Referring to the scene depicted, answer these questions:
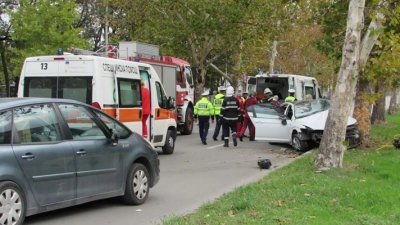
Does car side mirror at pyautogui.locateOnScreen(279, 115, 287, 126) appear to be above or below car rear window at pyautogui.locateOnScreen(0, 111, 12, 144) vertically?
below

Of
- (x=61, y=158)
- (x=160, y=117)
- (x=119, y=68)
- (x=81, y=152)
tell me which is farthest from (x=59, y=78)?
(x=61, y=158)

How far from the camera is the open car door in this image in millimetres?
16594

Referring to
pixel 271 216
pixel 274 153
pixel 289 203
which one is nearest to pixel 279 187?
pixel 289 203

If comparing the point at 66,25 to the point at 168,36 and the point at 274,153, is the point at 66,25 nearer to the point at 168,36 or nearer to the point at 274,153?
the point at 168,36

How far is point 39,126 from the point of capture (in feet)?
23.0

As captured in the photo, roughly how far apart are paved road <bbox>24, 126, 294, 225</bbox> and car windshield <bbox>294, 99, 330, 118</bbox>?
1.19 metres

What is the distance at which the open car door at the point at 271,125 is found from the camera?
16594 millimetres

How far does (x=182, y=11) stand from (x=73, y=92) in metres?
21.9

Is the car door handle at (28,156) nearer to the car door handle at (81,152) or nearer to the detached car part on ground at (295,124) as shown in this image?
the car door handle at (81,152)

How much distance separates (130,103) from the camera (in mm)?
12945

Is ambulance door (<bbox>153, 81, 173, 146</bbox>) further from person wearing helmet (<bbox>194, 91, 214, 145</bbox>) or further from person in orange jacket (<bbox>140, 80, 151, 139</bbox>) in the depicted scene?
person wearing helmet (<bbox>194, 91, 214, 145</bbox>)

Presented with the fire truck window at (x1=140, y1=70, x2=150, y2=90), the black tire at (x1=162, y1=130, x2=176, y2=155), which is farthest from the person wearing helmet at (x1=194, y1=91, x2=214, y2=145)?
the fire truck window at (x1=140, y1=70, x2=150, y2=90)

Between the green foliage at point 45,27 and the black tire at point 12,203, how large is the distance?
21.6 meters

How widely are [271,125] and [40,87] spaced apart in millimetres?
7247
